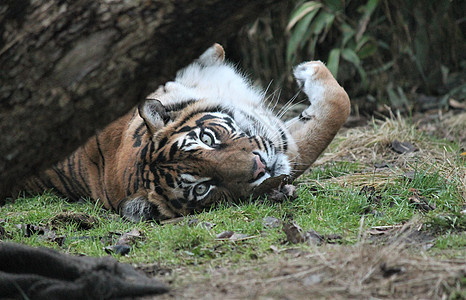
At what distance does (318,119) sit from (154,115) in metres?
1.46

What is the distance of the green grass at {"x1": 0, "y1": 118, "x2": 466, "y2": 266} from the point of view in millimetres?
3270

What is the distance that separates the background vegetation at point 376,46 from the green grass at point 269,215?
3.12 meters

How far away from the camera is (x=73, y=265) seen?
260 centimetres

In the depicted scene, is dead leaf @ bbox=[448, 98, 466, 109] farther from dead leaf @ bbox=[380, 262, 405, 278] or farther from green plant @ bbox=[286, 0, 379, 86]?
dead leaf @ bbox=[380, 262, 405, 278]

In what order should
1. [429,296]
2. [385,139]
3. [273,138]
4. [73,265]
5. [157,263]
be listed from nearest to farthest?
[429,296] < [73,265] < [157,263] < [273,138] < [385,139]

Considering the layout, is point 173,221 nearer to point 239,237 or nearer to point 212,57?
point 239,237

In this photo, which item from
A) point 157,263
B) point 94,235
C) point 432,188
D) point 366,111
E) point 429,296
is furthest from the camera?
point 366,111

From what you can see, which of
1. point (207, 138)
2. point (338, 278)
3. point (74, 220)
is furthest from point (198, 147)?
point (338, 278)

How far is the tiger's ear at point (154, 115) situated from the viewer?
4.36 m

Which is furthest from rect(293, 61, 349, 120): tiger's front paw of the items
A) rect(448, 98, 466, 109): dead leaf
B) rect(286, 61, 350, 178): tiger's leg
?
rect(448, 98, 466, 109): dead leaf

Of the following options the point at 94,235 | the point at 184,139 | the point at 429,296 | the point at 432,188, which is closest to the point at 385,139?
the point at 432,188

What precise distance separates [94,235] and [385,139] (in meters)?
3.26

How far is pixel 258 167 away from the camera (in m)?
4.13

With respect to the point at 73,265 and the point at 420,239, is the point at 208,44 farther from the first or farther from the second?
the point at 420,239
